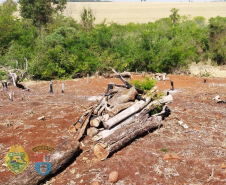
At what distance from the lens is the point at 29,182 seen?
4051mm

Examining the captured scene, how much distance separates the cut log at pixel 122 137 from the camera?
4.99 meters

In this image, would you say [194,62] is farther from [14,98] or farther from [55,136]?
[55,136]

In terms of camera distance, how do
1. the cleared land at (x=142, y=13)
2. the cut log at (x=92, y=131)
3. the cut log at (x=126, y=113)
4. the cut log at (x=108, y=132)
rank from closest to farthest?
the cut log at (x=108, y=132) < the cut log at (x=126, y=113) < the cut log at (x=92, y=131) < the cleared land at (x=142, y=13)

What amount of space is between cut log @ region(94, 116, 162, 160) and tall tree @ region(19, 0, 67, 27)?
77.6 ft

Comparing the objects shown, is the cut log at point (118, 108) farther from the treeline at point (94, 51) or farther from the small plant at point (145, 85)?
the treeline at point (94, 51)

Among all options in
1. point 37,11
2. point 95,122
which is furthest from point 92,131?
point 37,11

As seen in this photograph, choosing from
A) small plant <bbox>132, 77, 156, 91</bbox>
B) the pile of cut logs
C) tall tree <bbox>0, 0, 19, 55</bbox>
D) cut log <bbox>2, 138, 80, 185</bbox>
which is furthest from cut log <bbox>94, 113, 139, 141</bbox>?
tall tree <bbox>0, 0, 19, 55</bbox>

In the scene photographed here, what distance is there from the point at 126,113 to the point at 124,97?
67cm

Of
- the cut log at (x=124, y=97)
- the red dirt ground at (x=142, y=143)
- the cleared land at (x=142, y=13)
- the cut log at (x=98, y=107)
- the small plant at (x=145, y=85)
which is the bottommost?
the red dirt ground at (x=142, y=143)

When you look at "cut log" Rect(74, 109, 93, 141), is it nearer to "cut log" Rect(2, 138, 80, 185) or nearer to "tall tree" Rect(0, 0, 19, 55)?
"cut log" Rect(2, 138, 80, 185)

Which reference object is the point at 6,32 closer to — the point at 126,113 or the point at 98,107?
the point at 98,107

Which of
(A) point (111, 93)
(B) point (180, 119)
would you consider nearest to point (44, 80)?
(A) point (111, 93)

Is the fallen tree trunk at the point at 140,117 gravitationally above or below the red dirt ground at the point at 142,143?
above

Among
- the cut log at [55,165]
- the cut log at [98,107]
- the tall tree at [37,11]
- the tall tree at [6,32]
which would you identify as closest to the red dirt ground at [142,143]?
the cut log at [55,165]
